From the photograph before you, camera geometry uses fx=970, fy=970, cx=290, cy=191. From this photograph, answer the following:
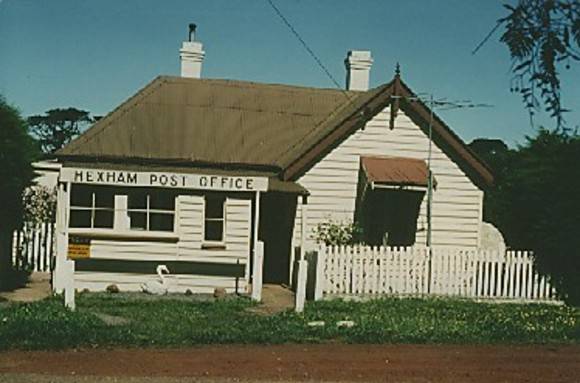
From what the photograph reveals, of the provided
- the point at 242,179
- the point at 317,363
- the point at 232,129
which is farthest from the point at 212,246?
the point at 317,363

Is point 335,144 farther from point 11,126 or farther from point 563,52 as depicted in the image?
point 563,52

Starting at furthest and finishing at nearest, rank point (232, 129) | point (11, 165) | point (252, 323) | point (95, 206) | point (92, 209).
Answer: point (232, 129) → point (95, 206) → point (92, 209) → point (11, 165) → point (252, 323)

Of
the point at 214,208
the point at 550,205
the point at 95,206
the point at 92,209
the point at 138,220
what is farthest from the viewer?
the point at 214,208

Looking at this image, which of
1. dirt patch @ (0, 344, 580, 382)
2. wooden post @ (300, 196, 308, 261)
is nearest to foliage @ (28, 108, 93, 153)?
wooden post @ (300, 196, 308, 261)

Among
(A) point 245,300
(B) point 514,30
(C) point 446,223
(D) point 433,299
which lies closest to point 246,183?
(A) point 245,300

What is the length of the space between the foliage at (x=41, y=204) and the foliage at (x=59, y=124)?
1.90 meters

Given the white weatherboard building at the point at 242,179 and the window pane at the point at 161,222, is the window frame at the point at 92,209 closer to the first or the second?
the white weatherboard building at the point at 242,179

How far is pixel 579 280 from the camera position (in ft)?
65.8

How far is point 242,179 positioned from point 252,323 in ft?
17.5

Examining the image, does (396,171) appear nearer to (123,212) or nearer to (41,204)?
(123,212)

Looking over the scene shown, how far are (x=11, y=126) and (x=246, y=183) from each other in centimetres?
461

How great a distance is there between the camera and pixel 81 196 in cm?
1969

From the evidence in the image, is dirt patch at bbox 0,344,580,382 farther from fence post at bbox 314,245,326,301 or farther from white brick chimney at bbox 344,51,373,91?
white brick chimney at bbox 344,51,373,91

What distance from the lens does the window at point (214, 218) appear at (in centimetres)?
2023
